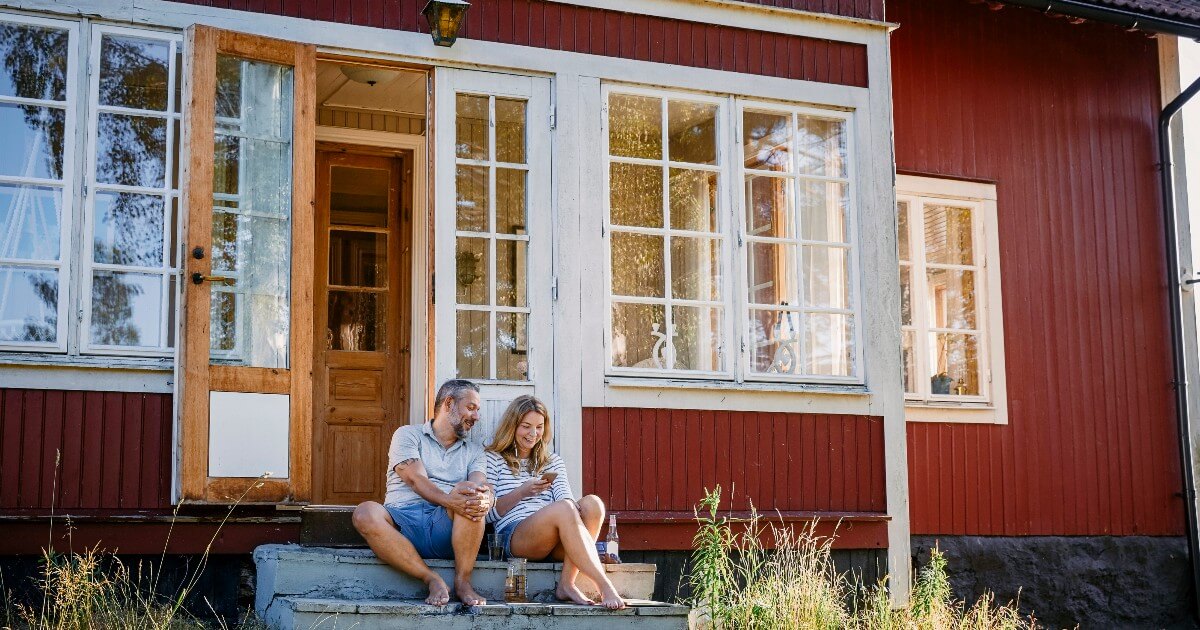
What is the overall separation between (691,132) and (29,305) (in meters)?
3.53

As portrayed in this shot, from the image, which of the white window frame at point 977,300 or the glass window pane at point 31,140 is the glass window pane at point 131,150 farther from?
the white window frame at point 977,300

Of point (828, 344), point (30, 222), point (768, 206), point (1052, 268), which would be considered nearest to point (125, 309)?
point (30, 222)

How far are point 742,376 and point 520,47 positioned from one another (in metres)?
2.11

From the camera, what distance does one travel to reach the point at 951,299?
895 centimetres

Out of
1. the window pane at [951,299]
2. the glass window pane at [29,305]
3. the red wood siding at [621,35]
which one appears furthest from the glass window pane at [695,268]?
the glass window pane at [29,305]

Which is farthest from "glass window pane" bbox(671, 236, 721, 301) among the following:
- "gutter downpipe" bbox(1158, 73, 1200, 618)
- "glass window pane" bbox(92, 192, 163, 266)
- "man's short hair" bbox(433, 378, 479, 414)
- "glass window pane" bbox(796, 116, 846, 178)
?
"gutter downpipe" bbox(1158, 73, 1200, 618)

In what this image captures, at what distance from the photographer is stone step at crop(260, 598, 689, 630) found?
5.38m

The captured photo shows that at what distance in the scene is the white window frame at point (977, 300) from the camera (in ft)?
28.7

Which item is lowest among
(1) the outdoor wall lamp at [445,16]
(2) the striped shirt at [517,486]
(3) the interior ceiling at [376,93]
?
(2) the striped shirt at [517,486]

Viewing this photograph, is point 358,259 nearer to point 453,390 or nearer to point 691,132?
point 691,132

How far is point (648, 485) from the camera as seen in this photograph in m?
7.27

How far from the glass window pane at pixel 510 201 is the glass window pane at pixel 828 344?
1718mm

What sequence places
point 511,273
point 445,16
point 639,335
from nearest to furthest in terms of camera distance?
point 445,16 < point 511,273 < point 639,335

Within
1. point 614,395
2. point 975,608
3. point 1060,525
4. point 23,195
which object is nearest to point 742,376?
point 614,395
